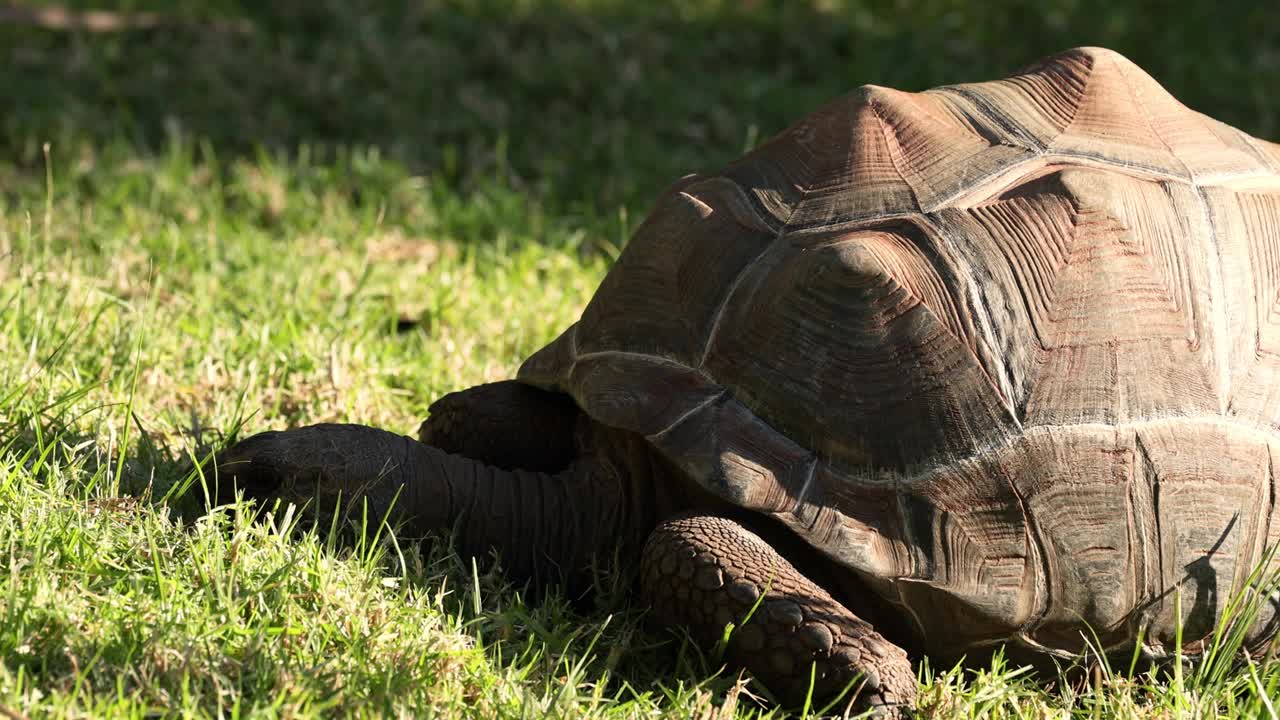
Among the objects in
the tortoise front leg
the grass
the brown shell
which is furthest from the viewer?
the brown shell

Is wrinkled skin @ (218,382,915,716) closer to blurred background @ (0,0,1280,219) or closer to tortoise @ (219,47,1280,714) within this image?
tortoise @ (219,47,1280,714)

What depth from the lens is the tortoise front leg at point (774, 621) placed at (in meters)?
2.50

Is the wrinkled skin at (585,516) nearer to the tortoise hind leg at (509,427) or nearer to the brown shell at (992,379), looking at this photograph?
the tortoise hind leg at (509,427)

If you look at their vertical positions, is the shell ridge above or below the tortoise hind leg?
above

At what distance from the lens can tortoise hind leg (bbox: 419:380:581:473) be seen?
127 inches

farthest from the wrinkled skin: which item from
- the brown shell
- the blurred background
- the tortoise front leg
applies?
the blurred background

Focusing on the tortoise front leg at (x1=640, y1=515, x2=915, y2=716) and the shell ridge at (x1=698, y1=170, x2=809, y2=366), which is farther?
the shell ridge at (x1=698, y1=170, x2=809, y2=366)

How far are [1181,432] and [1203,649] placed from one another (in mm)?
462

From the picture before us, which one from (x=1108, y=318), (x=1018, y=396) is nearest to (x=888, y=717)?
(x=1018, y=396)

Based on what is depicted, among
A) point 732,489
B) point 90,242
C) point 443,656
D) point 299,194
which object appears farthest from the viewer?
point 299,194

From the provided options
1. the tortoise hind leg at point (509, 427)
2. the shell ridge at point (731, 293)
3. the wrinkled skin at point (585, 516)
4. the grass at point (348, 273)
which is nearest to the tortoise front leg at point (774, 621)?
the wrinkled skin at point (585, 516)

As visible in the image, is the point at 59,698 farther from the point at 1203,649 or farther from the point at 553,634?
the point at 1203,649

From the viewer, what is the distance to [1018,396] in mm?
2656

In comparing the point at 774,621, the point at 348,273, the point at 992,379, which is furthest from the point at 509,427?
the point at 348,273
